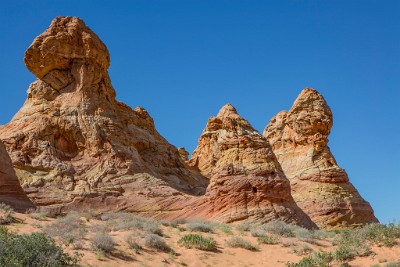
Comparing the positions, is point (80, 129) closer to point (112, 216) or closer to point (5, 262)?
point (112, 216)

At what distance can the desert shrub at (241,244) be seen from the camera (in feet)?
62.5

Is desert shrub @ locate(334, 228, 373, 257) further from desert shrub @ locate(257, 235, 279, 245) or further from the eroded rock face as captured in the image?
the eroded rock face

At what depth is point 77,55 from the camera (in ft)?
107

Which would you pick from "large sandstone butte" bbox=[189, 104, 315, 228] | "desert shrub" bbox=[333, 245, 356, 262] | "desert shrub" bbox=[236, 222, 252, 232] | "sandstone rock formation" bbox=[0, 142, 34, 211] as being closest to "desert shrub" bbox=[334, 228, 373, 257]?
"desert shrub" bbox=[333, 245, 356, 262]

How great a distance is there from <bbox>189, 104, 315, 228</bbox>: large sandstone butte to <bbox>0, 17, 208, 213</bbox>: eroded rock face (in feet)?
11.9

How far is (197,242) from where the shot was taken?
18.5 meters

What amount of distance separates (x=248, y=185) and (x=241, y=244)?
5.47 meters

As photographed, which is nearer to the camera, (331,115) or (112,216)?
(112,216)

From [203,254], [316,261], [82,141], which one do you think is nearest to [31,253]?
[203,254]

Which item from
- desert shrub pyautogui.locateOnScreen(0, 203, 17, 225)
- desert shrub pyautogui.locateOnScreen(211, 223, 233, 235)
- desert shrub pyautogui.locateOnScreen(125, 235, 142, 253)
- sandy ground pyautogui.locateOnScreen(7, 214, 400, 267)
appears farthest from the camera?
desert shrub pyautogui.locateOnScreen(211, 223, 233, 235)

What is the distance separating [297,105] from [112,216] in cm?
2395

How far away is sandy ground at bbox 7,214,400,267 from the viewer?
16.2 m

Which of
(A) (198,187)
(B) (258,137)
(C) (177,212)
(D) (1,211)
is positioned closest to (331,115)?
(A) (198,187)

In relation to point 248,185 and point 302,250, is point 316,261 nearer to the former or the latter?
point 302,250
